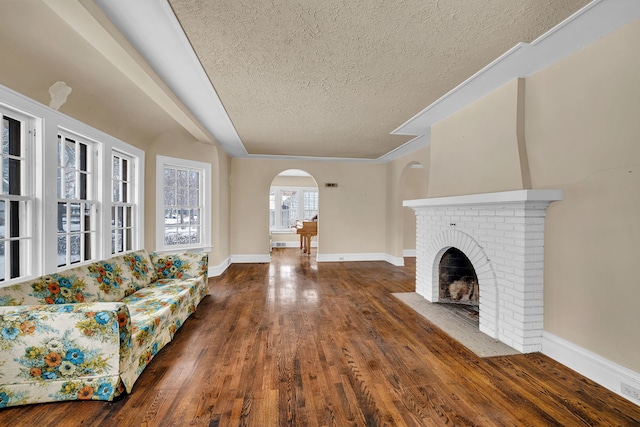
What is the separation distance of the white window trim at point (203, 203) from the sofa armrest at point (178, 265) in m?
0.94

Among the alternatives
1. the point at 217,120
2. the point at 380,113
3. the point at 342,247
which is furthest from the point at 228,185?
the point at 380,113

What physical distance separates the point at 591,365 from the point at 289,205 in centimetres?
824

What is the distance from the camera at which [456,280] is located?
3824 mm

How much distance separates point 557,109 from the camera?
2311 millimetres

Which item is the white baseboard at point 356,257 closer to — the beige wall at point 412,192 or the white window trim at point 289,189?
the beige wall at point 412,192

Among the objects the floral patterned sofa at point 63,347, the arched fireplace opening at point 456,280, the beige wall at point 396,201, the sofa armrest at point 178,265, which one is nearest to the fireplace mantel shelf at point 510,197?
the arched fireplace opening at point 456,280

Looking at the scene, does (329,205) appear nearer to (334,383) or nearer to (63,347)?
A: (334,383)

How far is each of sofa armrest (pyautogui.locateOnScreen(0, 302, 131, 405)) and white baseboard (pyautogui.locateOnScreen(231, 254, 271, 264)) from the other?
4.73 m

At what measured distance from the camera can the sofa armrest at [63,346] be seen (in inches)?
64.9

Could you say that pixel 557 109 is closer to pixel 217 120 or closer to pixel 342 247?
pixel 217 120

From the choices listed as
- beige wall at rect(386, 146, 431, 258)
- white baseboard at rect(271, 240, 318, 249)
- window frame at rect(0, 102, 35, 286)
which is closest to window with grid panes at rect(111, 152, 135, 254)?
window frame at rect(0, 102, 35, 286)

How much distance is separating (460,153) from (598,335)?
2157 mm

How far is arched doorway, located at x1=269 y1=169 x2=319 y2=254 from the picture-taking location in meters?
9.24

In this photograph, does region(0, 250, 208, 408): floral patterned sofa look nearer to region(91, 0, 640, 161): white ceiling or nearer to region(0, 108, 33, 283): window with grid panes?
region(0, 108, 33, 283): window with grid panes
